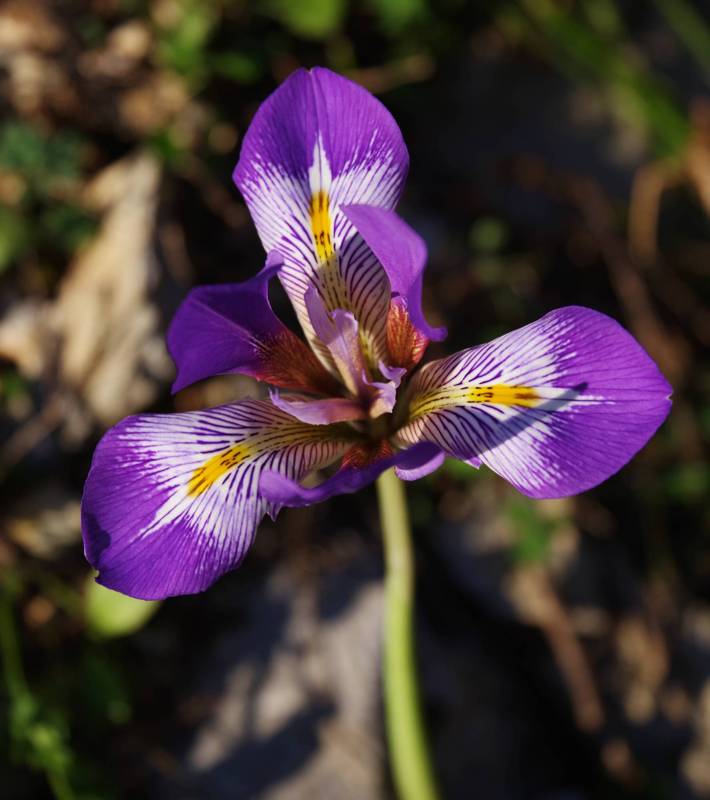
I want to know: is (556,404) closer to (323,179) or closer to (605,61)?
(323,179)

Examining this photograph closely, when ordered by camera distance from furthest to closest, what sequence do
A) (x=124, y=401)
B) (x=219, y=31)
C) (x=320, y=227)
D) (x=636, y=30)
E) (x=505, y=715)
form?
1. (x=636, y=30)
2. (x=219, y=31)
3. (x=505, y=715)
4. (x=124, y=401)
5. (x=320, y=227)

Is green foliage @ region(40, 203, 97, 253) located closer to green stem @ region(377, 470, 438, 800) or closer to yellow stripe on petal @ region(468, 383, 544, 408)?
green stem @ region(377, 470, 438, 800)

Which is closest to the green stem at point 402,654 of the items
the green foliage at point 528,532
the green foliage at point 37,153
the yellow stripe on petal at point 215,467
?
the yellow stripe on petal at point 215,467

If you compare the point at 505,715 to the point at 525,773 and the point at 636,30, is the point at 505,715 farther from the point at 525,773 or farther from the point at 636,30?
the point at 636,30

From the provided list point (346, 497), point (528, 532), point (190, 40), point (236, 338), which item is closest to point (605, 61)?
point (190, 40)

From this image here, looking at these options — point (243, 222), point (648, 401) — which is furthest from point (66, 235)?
point (648, 401)

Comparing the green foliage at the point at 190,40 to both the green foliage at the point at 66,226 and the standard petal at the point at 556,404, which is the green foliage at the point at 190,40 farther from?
the standard petal at the point at 556,404
